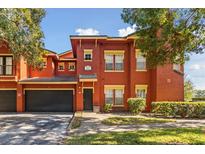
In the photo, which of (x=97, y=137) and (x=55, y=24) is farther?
(x=55, y=24)

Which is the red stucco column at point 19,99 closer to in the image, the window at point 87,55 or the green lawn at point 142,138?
the window at point 87,55

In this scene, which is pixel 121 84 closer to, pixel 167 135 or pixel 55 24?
pixel 55 24

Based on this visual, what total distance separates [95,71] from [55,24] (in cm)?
577

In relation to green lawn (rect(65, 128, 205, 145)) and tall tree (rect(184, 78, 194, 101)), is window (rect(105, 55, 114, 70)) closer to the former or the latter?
green lawn (rect(65, 128, 205, 145))

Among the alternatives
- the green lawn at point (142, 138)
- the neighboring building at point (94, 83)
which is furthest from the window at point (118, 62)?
the green lawn at point (142, 138)

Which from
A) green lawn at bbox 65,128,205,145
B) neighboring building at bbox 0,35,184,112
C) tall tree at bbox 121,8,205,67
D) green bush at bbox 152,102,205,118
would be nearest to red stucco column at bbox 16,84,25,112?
neighboring building at bbox 0,35,184,112

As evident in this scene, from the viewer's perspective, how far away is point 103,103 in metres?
26.3

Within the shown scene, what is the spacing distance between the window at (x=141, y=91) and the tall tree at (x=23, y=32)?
9.23m

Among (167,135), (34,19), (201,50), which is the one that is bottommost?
(167,135)

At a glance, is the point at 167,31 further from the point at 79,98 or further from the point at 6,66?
the point at 6,66

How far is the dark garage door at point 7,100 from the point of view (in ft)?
86.5
